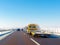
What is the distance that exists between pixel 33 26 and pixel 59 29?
14013mm

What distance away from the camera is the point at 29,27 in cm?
3966

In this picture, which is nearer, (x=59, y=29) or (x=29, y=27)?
(x=29, y=27)

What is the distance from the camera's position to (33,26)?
131 ft

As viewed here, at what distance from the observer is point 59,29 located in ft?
169

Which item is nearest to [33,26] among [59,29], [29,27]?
[29,27]

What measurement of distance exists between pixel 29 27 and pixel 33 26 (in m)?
0.97

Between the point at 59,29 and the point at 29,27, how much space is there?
1473 centimetres

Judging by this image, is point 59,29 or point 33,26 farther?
point 59,29

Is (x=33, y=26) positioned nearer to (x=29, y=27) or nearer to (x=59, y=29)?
(x=29, y=27)
